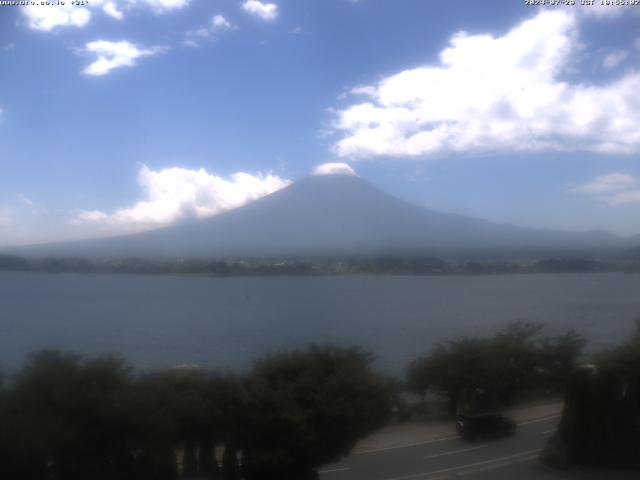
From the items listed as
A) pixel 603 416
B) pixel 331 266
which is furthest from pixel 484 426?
pixel 331 266

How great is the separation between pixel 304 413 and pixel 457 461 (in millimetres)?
1845

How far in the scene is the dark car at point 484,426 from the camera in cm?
730

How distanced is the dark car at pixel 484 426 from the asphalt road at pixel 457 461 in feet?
0.31

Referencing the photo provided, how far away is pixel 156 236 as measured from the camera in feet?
82.6

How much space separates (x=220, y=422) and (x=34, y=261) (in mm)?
9243

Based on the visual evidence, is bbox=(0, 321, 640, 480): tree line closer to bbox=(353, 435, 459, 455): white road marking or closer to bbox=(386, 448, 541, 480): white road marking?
bbox=(353, 435, 459, 455): white road marking

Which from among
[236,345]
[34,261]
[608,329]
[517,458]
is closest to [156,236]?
[34,261]

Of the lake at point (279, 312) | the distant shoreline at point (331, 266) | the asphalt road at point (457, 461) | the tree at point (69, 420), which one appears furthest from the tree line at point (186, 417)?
the distant shoreline at point (331, 266)

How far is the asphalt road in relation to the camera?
6.39 metres

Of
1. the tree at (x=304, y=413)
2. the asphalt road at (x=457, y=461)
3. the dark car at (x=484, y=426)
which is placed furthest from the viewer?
the dark car at (x=484, y=426)

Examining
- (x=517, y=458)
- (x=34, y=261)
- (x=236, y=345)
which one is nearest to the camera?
(x=517, y=458)

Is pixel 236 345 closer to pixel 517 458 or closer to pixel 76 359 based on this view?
pixel 76 359

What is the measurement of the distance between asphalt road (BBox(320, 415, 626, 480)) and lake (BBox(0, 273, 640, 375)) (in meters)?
1.56

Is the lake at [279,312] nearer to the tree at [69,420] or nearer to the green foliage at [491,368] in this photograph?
the green foliage at [491,368]
